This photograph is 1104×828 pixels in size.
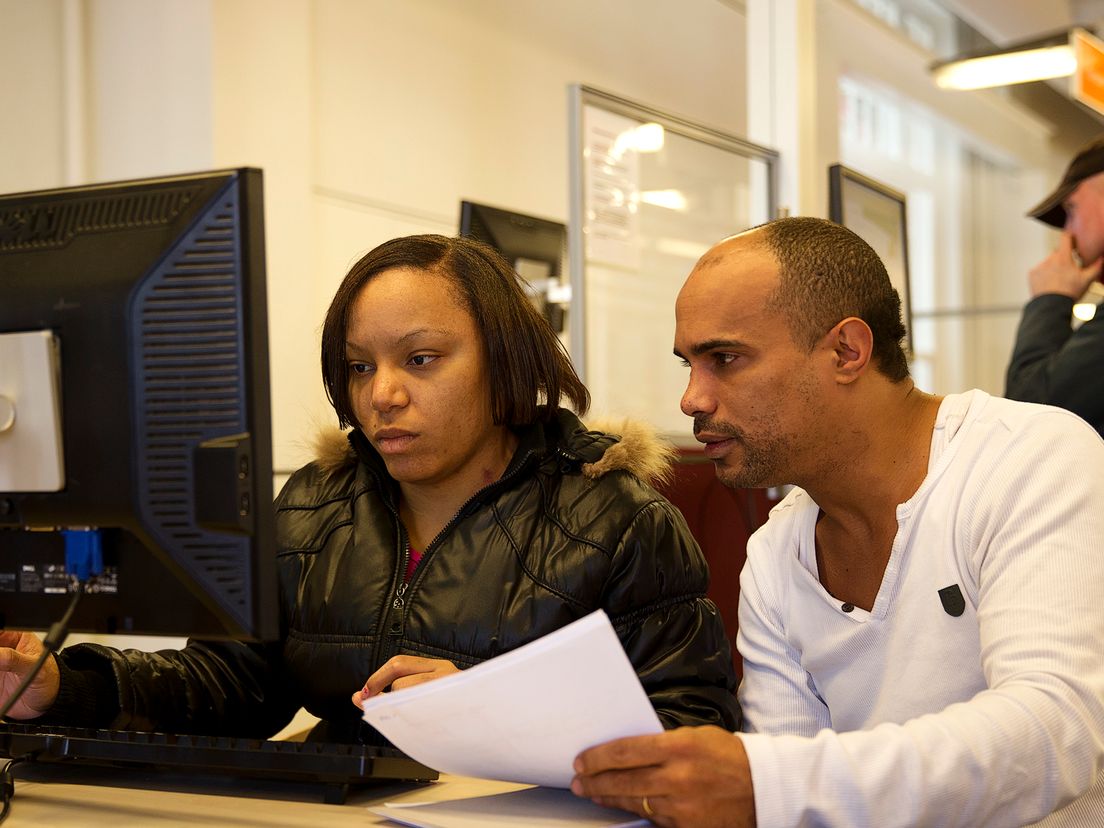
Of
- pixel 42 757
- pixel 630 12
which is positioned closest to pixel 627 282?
pixel 42 757

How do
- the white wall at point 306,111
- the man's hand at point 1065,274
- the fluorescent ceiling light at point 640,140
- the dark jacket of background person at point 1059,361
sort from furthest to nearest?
the white wall at point 306,111 → the man's hand at point 1065,274 → the fluorescent ceiling light at point 640,140 → the dark jacket of background person at point 1059,361

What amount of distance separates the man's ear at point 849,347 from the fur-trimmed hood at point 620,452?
302mm

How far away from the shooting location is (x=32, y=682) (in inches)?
47.4

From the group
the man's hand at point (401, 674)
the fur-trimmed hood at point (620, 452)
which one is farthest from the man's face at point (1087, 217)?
the man's hand at point (401, 674)

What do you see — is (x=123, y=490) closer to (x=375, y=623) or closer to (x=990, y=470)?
(x=375, y=623)

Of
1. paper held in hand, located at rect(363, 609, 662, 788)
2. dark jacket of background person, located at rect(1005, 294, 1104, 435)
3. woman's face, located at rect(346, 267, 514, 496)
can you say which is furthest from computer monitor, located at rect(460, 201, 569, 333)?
paper held in hand, located at rect(363, 609, 662, 788)

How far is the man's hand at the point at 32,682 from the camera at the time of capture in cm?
117

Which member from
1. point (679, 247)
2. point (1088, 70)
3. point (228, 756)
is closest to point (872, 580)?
point (228, 756)

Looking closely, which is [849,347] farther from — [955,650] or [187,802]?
[187,802]

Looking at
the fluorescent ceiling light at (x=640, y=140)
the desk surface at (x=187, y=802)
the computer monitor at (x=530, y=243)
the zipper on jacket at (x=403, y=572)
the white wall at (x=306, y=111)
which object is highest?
the white wall at (x=306, y=111)

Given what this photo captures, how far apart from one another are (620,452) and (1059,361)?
4.84 feet

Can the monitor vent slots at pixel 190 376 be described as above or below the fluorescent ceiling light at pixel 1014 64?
below

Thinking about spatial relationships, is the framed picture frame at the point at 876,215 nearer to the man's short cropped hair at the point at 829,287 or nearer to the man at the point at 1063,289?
the man at the point at 1063,289

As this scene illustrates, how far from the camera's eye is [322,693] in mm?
1357
